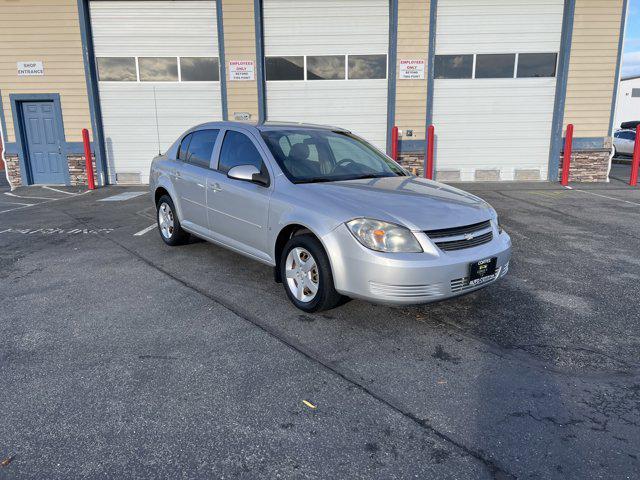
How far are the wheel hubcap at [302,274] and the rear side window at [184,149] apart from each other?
2.53 m

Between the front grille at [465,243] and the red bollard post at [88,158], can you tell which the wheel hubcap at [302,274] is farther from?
the red bollard post at [88,158]

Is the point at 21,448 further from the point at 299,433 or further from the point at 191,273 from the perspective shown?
the point at 191,273

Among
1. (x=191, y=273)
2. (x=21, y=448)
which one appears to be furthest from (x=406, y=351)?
(x=191, y=273)

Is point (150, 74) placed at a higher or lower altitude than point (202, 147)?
higher

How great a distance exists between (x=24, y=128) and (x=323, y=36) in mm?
8581

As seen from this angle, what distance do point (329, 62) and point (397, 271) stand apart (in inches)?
426

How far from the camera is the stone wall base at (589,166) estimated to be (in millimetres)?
13320

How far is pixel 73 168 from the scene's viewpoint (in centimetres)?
1320

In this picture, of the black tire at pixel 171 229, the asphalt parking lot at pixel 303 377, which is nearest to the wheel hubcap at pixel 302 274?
the asphalt parking lot at pixel 303 377

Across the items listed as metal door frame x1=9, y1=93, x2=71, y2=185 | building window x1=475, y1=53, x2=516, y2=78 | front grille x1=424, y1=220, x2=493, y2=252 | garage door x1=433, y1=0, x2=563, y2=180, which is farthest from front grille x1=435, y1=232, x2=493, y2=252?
metal door frame x1=9, y1=93, x2=71, y2=185

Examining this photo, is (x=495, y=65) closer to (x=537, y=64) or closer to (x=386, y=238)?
(x=537, y=64)

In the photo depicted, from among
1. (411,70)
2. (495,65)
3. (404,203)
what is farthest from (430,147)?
(404,203)

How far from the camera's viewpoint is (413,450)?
7.97 ft

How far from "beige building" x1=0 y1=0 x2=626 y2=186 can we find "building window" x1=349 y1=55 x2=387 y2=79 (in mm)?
38
